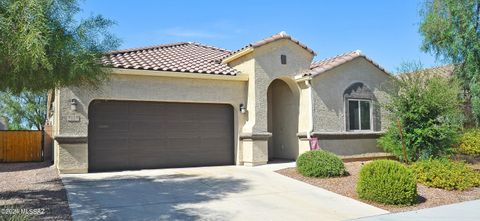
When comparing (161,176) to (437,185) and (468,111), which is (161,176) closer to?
(437,185)

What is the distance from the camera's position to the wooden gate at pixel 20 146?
2041 centimetres

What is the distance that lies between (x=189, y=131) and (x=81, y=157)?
12.8ft

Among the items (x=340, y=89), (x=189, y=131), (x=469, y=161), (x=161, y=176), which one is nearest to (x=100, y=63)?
(x=161, y=176)

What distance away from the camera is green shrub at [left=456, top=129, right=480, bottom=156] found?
685 inches

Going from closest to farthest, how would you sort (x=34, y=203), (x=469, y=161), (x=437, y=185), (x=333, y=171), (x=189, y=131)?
(x=34, y=203) < (x=437, y=185) < (x=333, y=171) < (x=189, y=131) < (x=469, y=161)

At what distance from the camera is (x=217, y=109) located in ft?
52.5

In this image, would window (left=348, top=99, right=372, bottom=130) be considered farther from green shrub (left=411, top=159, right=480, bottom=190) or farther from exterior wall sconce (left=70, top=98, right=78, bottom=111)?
exterior wall sconce (left=70, top=98, right=78, bottom=111)

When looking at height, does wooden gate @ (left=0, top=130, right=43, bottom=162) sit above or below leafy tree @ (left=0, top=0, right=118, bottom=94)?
below

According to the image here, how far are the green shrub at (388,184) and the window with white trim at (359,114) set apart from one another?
6.87 meters

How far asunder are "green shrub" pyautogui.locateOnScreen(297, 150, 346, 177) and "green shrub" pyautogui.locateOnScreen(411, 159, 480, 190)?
2285 millimetres

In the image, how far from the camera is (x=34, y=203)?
353 inches

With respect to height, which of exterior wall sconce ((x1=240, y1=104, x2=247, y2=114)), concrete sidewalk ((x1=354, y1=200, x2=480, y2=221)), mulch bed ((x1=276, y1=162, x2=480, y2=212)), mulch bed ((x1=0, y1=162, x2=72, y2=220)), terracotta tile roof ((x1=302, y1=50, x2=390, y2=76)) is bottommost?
concrete sidewalk ((x1=354, y1=200, x2=480, y2=221))

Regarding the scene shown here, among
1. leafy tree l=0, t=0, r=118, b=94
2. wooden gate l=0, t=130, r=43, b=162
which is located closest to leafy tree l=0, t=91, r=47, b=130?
wooden gate l=0, t=130, r=43, b=162

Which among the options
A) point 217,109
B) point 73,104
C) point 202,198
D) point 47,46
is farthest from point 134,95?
point 47,46
